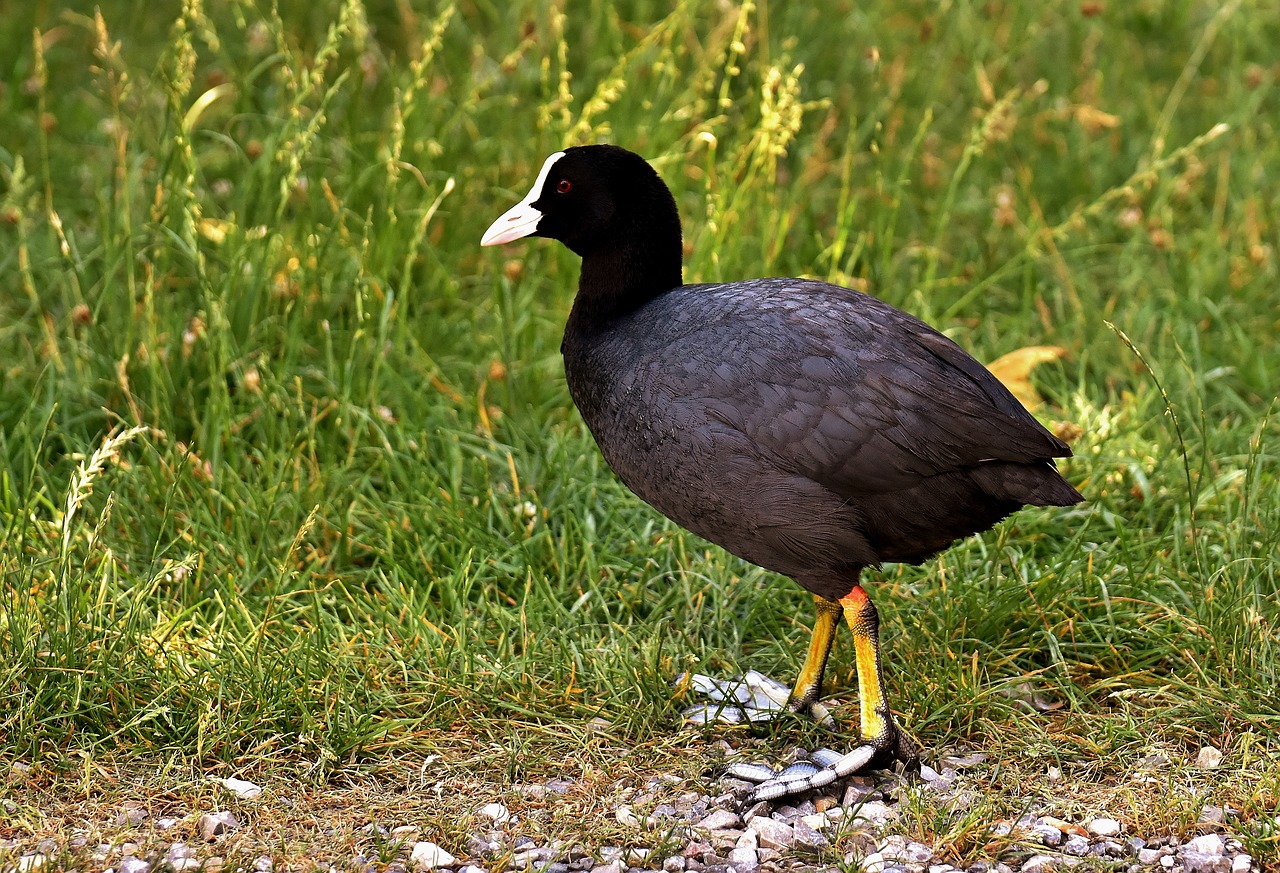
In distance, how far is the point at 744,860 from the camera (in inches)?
125

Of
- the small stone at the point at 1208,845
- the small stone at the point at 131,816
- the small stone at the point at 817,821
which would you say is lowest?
the small stone at the point at 131,816

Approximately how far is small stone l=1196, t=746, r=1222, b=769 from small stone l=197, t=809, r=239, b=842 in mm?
2277

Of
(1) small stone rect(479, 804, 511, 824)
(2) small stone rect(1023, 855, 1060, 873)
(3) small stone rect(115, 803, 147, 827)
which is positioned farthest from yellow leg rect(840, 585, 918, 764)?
(3) small stone rect(115, 803, 147, 827)

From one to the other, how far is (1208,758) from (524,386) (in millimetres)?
2486

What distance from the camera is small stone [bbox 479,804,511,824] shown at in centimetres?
330

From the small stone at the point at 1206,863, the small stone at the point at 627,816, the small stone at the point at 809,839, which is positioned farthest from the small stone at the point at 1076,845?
the small stone at the point at 627,816

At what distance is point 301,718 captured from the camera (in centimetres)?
354

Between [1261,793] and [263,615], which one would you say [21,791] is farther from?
[1261,793]

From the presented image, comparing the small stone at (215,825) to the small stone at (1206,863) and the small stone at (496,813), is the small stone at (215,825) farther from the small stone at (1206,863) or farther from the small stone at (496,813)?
the small stone at (1206,863)

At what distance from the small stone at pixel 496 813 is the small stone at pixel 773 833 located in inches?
22.2

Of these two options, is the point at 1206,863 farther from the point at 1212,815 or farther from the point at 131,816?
the point at 131,816

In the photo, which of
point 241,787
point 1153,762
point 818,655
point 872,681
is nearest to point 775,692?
point 818,655

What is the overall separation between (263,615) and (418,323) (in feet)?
5.21

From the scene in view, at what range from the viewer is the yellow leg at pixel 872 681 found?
3.50 meters
